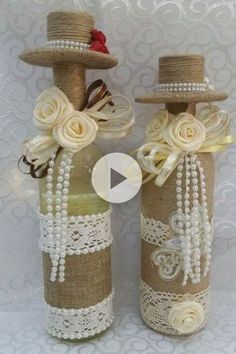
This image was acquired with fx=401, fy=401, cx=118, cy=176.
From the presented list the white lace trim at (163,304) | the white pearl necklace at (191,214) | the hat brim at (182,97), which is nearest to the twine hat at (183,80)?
the hat brim at (182,97)

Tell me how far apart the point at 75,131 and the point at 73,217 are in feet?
0.48

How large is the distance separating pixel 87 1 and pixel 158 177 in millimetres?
388

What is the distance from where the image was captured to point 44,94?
2.26 ft

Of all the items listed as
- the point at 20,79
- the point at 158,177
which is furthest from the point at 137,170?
the point at 20,79

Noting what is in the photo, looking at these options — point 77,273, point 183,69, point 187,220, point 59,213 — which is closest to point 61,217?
point 59,213

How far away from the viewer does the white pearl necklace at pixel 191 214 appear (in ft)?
2.27

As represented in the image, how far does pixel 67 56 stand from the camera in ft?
2.10

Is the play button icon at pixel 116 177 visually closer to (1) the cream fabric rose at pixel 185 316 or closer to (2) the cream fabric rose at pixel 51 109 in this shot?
(2) the cream fabric rose at pixel 51 109

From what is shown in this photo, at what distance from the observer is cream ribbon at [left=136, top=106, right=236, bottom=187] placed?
2.24 ft

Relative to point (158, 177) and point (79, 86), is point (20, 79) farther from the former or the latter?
point (158, 177)

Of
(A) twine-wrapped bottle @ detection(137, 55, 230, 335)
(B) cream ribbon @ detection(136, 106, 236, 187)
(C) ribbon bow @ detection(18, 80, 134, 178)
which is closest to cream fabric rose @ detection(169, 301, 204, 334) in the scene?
(A) twine-wrapped bottle @ detection(137, 55, 230, 335)

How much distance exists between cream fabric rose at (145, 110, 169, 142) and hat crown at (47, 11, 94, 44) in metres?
0.19

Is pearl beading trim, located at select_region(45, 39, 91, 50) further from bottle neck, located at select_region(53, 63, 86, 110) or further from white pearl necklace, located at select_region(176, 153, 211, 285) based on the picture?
white pearl necklace, located at select_region(176, 153, 211, 285)

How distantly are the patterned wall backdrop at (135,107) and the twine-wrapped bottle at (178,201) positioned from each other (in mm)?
73
